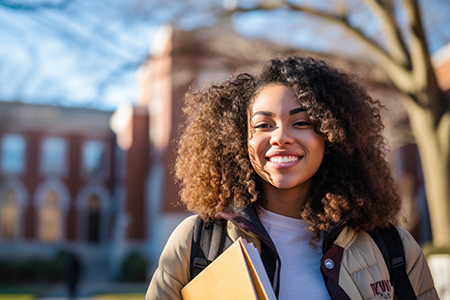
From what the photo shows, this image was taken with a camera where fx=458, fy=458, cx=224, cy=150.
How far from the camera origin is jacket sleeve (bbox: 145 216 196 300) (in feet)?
5.63

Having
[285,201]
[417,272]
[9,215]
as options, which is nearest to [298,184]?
[285,201]

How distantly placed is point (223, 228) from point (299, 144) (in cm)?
44

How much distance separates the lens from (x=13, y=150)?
26.1 m

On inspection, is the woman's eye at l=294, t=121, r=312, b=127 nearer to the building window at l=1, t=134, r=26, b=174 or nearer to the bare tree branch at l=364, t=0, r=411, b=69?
the bare tree branch at l=364, t=0, r=411, b=69

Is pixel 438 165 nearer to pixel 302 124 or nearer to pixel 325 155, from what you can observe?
pixel 325 155

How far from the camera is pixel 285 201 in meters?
1.89

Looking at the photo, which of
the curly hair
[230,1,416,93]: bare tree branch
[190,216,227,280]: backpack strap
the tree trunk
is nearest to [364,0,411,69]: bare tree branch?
[230,1,416,93]: bare tree branch

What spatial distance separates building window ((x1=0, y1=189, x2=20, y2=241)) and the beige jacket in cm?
2629

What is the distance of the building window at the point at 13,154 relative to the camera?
85.4ft

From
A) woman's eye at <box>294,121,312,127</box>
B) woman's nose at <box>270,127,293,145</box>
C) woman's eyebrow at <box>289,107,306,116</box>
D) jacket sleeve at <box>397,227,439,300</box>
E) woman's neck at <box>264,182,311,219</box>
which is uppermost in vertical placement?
woman's eyebrow at <box>289,107,306,116</box>

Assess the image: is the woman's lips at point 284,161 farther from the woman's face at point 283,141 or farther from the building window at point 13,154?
the building window at point 13,154

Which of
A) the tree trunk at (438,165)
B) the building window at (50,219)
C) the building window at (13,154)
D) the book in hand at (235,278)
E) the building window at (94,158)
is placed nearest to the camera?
the book in hand at (235,278)

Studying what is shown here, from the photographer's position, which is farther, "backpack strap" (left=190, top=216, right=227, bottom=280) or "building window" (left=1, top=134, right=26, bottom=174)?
"building window" (left=1, top=134, right=26, bottom=174)

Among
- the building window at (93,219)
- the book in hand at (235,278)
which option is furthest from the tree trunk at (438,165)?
the building window at (93,219)
